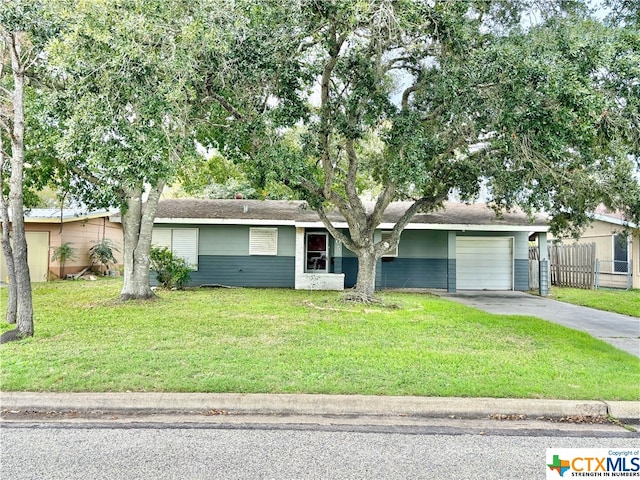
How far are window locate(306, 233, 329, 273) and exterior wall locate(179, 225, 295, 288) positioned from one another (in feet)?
2.23

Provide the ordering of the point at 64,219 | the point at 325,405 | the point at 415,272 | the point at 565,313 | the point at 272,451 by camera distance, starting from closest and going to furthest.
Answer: the point at 272,451, the point at 325,405, the point at 565,313, the point at 415,272, the point at 64,219

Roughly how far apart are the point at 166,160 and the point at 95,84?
4.77 ft

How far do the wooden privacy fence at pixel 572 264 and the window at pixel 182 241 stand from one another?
1236cm

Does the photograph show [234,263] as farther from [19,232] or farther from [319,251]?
[19,232]

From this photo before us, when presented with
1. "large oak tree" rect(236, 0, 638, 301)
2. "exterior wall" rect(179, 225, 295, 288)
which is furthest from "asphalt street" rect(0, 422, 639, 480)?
"exterior wall" rect(179, 225, 295, 288)

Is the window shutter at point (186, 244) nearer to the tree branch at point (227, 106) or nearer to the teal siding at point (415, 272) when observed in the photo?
the teal siding at point (415, 272)

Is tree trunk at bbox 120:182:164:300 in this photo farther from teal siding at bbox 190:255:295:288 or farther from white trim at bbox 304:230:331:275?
white trim at bbox 304:230:331:275

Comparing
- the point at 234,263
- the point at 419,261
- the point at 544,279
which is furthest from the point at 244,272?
the point at 544,279

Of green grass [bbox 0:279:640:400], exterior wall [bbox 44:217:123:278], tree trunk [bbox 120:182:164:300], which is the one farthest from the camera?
exterior wall [bbox 44:217:123:278]

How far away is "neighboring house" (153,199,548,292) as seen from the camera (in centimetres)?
1529

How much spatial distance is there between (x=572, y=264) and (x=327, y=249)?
9.71m

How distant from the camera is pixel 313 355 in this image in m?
5.84

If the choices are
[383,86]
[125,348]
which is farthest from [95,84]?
[383,86]

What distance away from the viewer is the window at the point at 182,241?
15672mm
